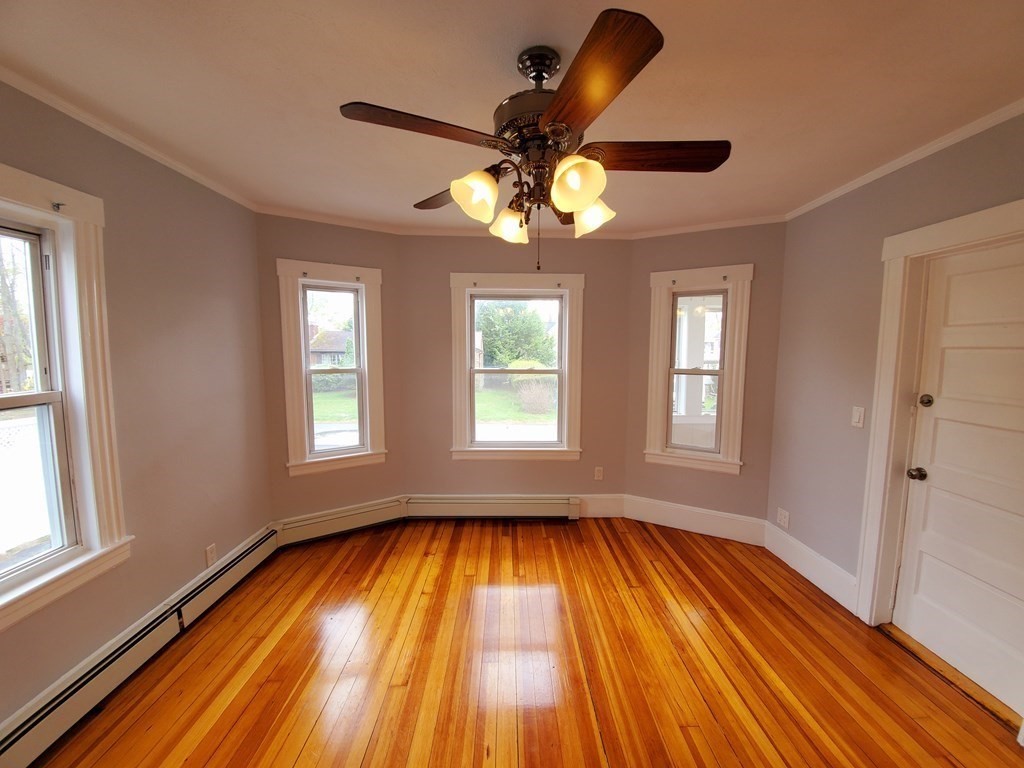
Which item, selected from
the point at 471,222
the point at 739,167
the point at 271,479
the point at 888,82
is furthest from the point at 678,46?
the point at 271,479

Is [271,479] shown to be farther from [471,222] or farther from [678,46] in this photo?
[678,46]

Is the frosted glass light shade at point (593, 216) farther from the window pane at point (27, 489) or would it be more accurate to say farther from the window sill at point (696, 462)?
the window sill at point (696, 462)

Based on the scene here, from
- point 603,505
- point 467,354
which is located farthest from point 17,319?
point 603,505

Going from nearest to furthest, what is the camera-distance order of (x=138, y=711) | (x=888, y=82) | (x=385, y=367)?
(x=888, y=82) → (x=138, y=711) → (x=385, y=367)

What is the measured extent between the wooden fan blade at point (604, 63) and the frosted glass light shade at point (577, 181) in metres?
0.11

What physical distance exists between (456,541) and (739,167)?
298 cm

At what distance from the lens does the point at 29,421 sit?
147 centimetres

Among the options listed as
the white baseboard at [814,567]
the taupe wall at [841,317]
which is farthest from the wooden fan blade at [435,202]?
the white baseboard at [814,567]

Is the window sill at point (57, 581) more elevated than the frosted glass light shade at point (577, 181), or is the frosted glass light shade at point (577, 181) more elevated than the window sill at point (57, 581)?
the frosted glass light shade at point (577, 181)

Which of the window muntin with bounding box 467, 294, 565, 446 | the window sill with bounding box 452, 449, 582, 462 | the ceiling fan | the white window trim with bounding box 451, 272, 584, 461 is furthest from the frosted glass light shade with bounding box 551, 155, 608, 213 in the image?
the window sill with bounding box 452, 449, 582, 462

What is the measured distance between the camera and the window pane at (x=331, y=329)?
2.85m

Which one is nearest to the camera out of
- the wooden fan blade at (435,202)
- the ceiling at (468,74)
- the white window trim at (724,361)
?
the ceiling at (468,74)

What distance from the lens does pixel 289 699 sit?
1.59 m

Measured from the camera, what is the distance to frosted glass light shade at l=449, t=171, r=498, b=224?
42.6 inches
